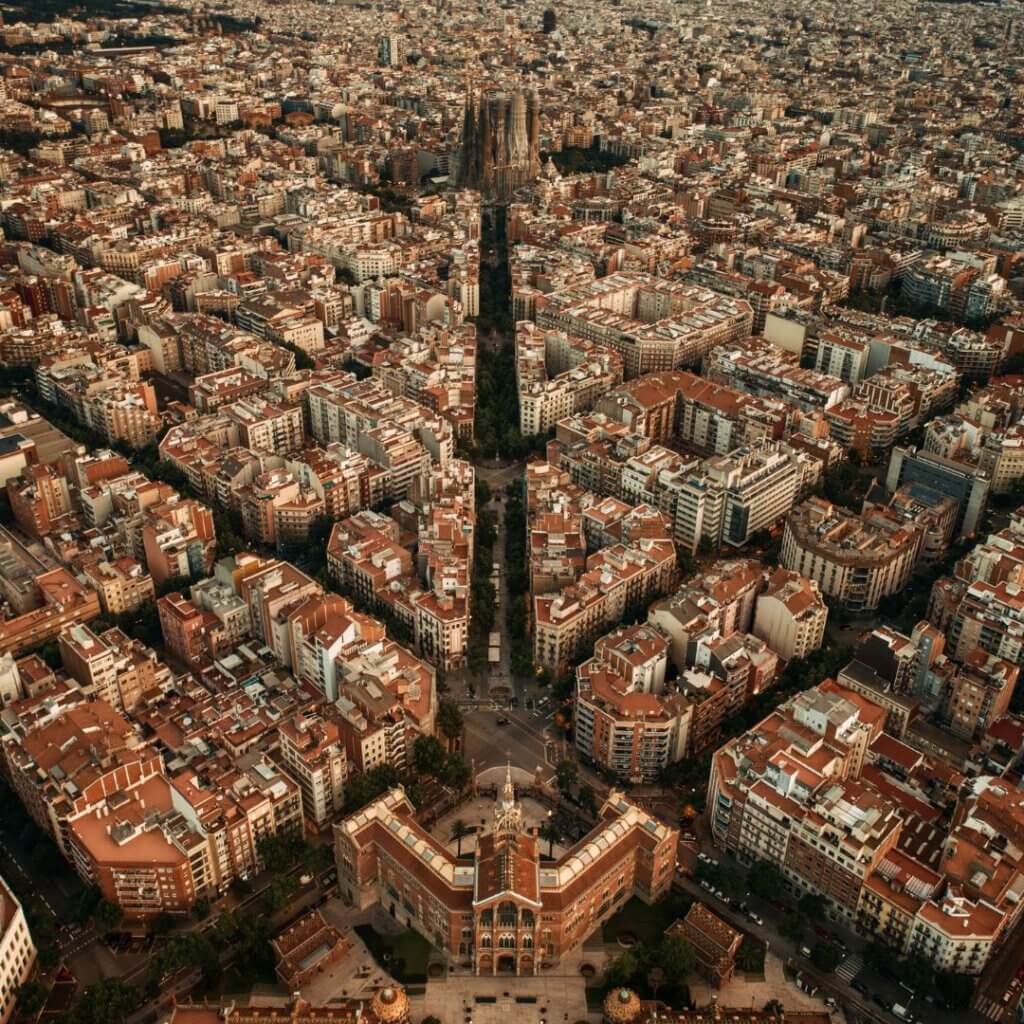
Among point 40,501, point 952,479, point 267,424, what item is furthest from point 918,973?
point 40,501

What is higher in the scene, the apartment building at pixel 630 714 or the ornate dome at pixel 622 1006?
the apartment building at pixel 630 714

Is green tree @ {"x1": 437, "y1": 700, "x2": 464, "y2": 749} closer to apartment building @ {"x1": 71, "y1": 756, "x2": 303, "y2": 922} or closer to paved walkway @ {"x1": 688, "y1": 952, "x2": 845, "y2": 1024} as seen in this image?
apartment building @ {"x1": 71, "y1": 756, "x2": 303, "y2": 922}

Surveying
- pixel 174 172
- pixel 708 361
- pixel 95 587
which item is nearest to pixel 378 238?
pixel 174 172

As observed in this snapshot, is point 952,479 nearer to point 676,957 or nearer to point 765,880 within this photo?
point 765,880

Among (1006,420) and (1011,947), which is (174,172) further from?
(1011,947)

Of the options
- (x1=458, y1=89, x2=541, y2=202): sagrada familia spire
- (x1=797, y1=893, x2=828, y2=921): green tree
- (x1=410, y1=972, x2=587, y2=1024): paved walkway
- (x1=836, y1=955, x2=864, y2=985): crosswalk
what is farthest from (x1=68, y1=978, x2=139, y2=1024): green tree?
(x1=458, y1=89, x2=541, y2=202): sagrada familia spire

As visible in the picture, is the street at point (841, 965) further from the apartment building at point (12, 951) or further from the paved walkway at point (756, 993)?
the apartment building at point (12, 951)

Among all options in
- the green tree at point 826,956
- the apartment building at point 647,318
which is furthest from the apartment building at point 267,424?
the green tree at point 826,956
